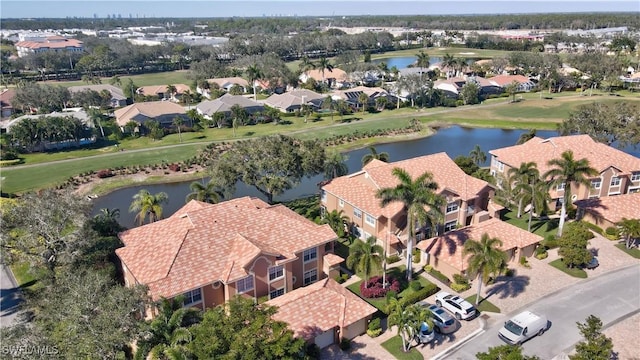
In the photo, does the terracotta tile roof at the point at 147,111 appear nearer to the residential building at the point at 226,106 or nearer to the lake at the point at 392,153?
the residential building at the point at 226,106

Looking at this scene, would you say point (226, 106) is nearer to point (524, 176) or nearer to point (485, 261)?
point (524, 176)

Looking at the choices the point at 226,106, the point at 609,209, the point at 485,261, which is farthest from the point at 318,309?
the point at 226,106

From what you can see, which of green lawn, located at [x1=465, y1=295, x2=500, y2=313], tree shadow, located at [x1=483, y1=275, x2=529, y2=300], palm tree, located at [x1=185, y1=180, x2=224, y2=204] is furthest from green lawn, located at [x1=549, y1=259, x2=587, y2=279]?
palm tree, located at [x1=185, y1=180, x2=224, y2=204]

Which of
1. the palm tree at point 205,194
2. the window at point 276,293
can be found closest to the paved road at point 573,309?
the window at point 276,293

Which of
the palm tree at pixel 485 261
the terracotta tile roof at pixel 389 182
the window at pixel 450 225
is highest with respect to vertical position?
the terracotta tile roof at pixel 389 182

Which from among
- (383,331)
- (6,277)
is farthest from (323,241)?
(6,277)
